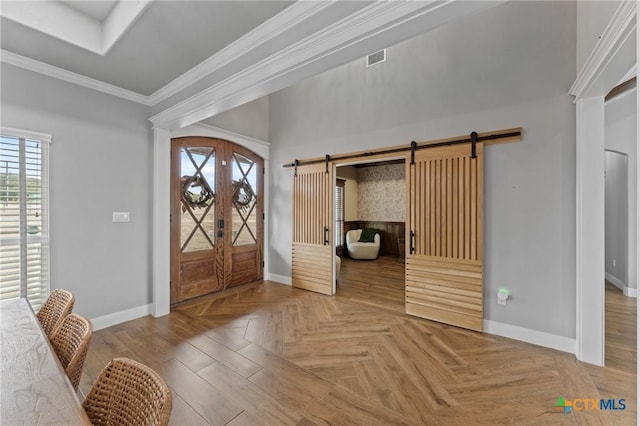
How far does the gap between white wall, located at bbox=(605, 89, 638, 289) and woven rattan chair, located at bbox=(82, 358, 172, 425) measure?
19.6 feet

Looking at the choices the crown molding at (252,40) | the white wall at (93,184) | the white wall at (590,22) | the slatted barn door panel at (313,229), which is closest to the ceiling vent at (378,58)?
the slatted barn door panel at (313,229)

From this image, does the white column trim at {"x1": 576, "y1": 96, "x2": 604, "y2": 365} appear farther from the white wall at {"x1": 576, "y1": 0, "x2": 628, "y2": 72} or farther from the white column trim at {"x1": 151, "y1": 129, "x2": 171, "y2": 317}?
the white column trim at {"x1": 151, "y1": 129, "x2": 171, "y2": 317}

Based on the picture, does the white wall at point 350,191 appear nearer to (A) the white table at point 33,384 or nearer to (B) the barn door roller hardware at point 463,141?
(B) the barn door roller hardware at point 463,141

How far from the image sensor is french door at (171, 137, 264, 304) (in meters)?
3.76

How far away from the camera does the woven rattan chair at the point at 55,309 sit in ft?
5.17

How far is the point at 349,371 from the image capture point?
2.23 meters

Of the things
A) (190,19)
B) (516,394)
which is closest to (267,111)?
(190,19)

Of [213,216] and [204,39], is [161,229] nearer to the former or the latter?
[213,216]

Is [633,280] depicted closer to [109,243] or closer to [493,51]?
[493,51]

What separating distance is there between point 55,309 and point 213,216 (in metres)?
2.56

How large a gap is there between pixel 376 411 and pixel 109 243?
326 cm

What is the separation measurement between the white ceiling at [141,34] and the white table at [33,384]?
7.10ft

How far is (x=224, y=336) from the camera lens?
2832 millimetres

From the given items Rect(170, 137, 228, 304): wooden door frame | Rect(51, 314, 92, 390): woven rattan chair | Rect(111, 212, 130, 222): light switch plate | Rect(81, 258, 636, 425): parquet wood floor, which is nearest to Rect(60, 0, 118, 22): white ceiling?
Rect(170, 137, 228, 304): wooden door frame
